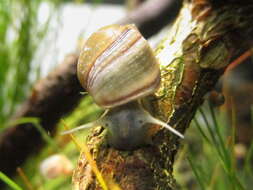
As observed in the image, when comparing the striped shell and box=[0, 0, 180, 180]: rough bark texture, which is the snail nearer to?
the striped shell

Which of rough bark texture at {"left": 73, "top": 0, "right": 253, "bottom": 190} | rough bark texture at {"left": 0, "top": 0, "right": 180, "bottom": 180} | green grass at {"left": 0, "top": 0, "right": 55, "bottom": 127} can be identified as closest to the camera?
rough bark texture at {"left": 73, "top": 0, "right": 253, "bottom": 190}

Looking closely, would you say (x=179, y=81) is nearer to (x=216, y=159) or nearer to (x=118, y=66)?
(x=118, y=66)

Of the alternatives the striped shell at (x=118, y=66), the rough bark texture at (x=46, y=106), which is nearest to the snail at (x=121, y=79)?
the striped shell at (x=118, y=66)

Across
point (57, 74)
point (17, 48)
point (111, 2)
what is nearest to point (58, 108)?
point (57, 74)

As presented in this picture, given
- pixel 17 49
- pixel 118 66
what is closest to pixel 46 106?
pixel 17 49

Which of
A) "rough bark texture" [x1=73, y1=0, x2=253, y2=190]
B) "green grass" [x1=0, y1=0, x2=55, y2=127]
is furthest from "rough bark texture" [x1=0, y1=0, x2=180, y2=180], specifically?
"rough bark texture" [x1=73, y1=0, x2=253, y2=190]
